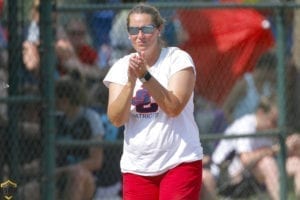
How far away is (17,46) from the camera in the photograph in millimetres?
7531

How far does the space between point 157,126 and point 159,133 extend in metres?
0.04

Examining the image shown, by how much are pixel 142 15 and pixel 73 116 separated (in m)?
2.35

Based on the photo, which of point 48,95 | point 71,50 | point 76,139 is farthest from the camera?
point 71,50

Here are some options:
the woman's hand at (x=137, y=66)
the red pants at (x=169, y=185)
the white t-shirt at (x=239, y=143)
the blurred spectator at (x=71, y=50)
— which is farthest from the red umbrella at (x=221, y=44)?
the woman's hand at (x=137, y=66)

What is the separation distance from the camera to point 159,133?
18.5 ft

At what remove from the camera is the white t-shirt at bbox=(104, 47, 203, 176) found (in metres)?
5.64

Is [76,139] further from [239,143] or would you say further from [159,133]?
[159,133]

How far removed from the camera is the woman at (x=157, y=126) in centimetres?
560

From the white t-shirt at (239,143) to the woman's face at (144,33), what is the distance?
2.71 meters

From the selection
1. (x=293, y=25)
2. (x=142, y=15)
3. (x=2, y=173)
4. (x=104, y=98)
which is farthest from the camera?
(x=293, y=25)

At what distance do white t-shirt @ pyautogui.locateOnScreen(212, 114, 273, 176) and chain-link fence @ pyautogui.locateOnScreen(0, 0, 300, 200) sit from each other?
69 millimetres

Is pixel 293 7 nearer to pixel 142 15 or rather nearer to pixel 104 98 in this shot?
pixel 104 98

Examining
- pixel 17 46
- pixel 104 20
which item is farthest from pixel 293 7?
pixel 17 46

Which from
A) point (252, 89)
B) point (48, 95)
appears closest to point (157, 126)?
point (48, 95)
